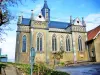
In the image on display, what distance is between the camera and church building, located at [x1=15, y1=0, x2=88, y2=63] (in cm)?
3684

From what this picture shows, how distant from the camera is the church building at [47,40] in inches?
1451

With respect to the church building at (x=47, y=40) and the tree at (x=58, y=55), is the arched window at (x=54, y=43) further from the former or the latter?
the tree at (x=58, y=55)

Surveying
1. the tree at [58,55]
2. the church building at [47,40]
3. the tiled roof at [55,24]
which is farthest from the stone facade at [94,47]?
the tiled roof at [55,24]

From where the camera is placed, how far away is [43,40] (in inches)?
1486

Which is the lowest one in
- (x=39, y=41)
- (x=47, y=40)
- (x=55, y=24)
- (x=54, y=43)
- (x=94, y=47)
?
(x=94, y=47)

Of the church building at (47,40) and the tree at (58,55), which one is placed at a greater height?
the church building at (47,40)

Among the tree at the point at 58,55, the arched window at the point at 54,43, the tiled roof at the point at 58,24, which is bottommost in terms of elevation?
the tree at the point at 58,55

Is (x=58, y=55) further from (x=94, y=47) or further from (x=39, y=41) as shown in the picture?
(x=94, y=47)

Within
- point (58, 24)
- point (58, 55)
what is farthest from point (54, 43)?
point (58, 24)

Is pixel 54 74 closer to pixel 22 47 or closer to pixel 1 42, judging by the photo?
pixel 1 42

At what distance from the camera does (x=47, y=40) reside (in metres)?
37.9

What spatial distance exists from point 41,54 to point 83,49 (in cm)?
1161

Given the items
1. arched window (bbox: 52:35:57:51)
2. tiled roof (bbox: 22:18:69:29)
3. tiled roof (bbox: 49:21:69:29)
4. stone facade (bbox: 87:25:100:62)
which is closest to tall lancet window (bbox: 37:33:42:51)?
arched window (bbox: 52:35:57:51)

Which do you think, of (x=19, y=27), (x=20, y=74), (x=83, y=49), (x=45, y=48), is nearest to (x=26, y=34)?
(x=19, y=27)
